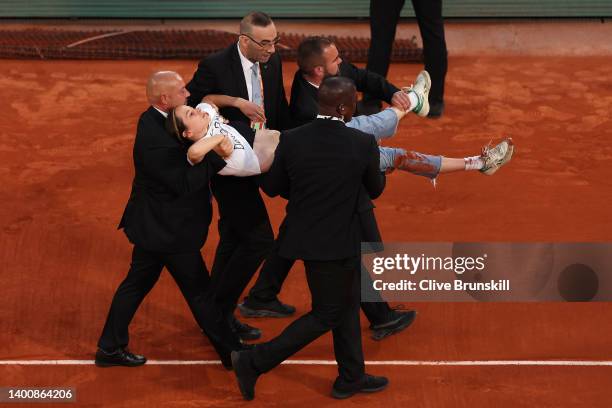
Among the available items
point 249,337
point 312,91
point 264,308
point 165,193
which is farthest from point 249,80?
point 249,337

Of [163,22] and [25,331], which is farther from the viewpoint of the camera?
[163,22]

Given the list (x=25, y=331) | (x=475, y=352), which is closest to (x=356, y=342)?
(x=475, y=352)

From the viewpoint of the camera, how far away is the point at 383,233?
951 cm

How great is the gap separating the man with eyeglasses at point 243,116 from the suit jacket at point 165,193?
0.28 m

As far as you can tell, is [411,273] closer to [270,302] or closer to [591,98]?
[270,302]

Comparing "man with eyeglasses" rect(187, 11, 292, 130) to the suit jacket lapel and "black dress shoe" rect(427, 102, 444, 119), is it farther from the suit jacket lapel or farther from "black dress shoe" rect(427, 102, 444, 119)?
"black dress shoe" rect(427, 102, 444, 119)

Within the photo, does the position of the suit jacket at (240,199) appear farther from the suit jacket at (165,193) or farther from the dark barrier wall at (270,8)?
the dark barrier wall at (270,8)

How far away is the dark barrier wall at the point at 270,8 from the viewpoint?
13992 millimetres

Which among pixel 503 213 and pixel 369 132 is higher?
pixel 369 132

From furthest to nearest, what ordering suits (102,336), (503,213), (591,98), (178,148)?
(591,98), (503,213), (102,336), (178,148)

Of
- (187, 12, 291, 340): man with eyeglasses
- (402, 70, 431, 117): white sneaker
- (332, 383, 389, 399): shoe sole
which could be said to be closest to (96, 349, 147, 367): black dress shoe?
(187, 12, 291, 340): man with eyeglasses

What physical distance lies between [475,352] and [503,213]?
80.9 inches

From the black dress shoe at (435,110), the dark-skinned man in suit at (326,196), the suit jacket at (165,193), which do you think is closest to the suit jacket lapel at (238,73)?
the suit jacket at (165,193)

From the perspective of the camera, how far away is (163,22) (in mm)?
14242
